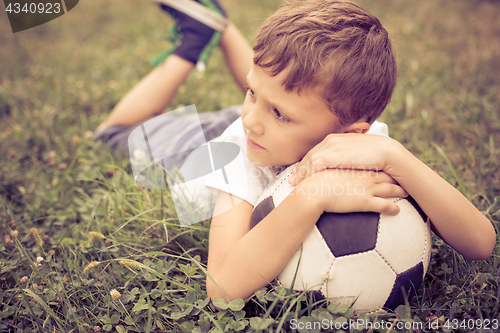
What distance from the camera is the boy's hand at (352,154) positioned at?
53.6 inches

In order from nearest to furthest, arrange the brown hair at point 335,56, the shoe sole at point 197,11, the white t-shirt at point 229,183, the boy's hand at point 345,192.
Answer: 1. the boy's hand at point 345,192
2. the brown hair at point 335,56
3. the white t-shirt at point 229,183
4. the shoe sole at point 197,11

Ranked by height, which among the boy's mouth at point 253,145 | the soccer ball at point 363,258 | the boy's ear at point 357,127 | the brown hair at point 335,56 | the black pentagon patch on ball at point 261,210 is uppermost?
the brown hair at point 335,56

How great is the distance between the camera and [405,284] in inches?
55.7

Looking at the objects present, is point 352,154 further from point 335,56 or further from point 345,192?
point 335,56

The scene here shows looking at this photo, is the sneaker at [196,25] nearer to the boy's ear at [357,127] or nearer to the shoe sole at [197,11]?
the shoe sole at [197,11]

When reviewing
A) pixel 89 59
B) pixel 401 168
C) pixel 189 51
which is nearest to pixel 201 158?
pixel 401 168

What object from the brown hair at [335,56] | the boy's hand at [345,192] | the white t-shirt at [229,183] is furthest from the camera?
the white t-shirt at [229,183]

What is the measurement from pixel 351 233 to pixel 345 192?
16cm

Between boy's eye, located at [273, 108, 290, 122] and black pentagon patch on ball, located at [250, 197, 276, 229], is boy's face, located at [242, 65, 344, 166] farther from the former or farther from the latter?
black pentagon patch on ball, located at [250, 197, 276, 229]

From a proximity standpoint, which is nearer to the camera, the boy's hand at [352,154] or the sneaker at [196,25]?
the boy's hand at [352,154]

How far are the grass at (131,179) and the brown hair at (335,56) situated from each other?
444mm

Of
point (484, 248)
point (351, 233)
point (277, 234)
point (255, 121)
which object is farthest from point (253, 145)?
point (484, 248)

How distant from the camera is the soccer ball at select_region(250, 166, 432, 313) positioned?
4.38 feet

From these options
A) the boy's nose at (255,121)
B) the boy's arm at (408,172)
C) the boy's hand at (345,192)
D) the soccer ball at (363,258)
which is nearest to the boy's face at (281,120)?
the boy's nose at (255,121)
